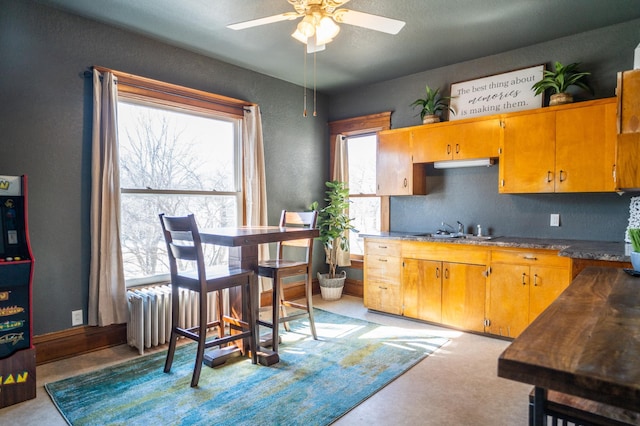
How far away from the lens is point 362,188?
5184mm

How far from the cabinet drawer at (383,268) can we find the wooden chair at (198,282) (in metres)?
1.78

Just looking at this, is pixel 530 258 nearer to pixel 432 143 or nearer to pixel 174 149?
pixel 432 143

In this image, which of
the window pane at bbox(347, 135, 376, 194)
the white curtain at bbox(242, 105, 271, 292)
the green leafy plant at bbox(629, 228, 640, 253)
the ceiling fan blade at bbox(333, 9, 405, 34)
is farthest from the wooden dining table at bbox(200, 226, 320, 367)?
the window pane at bbox(347, 135, 376, 194)

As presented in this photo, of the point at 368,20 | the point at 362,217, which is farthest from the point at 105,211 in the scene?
the point at 362,217

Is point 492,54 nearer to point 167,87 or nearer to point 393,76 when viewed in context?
point 393,76

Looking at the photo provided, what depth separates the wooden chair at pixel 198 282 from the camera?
251 cm

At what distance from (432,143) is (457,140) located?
28cm

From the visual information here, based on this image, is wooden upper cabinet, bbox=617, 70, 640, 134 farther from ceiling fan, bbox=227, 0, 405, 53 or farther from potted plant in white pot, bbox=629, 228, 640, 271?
ceiling fan, bbox=227, 0, 405, 53

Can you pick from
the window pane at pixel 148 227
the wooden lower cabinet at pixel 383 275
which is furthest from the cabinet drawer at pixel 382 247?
the window pane at pixel 148 227

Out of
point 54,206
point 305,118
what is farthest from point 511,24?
point 54,206

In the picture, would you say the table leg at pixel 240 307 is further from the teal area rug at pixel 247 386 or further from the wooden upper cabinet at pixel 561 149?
the wooden upper cabinet at pixel 561 149

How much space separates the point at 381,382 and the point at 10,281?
2544 mm

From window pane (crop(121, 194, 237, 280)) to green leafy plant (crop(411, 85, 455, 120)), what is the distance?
8.62ft

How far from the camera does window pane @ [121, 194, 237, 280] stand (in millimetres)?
3443
